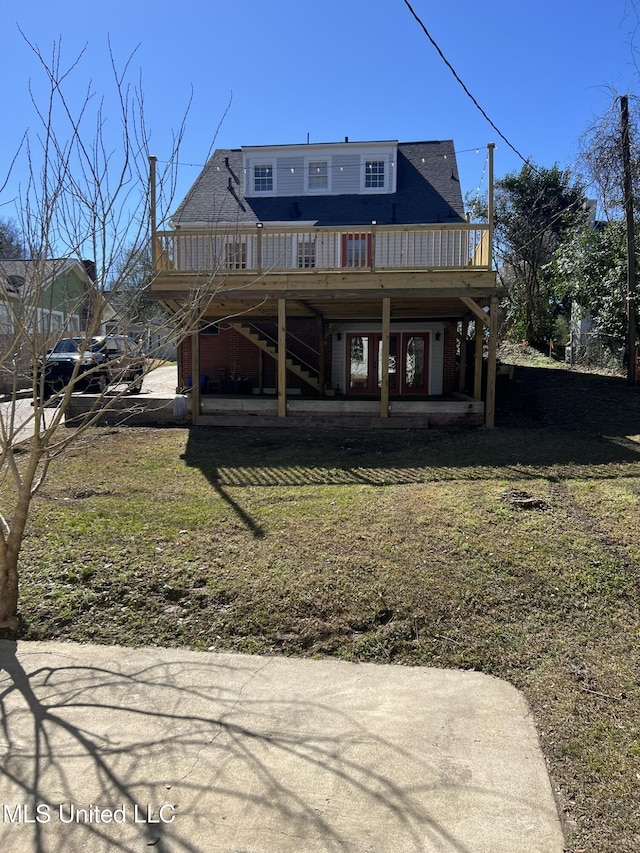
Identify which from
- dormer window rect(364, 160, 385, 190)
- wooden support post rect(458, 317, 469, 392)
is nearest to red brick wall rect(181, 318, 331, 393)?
wooden support post rect(458, 317, 469, 392)

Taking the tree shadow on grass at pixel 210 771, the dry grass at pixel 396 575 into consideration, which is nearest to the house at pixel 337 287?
the dry grass at pixel 396 575

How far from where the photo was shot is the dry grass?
3.16 metres

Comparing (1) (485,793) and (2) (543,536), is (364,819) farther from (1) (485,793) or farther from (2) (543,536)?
(2) (543,536)

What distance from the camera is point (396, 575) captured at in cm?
449

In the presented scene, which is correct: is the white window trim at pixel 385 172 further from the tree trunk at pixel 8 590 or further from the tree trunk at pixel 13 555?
the tree trunk at pixel 8 590

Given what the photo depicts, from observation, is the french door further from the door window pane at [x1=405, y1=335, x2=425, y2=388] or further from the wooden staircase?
the wooden staircase

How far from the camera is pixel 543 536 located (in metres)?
5.14

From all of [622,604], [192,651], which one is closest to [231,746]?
[192,651]

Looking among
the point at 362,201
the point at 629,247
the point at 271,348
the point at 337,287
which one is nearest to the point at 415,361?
the point at 271,348

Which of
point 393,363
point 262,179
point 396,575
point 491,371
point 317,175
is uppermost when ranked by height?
point 317,175

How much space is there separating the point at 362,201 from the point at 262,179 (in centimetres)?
342

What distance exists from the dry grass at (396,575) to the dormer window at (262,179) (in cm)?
1288

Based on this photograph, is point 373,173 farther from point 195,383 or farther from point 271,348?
point 195,383

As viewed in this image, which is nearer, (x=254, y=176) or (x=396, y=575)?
(x=396, y=575)
